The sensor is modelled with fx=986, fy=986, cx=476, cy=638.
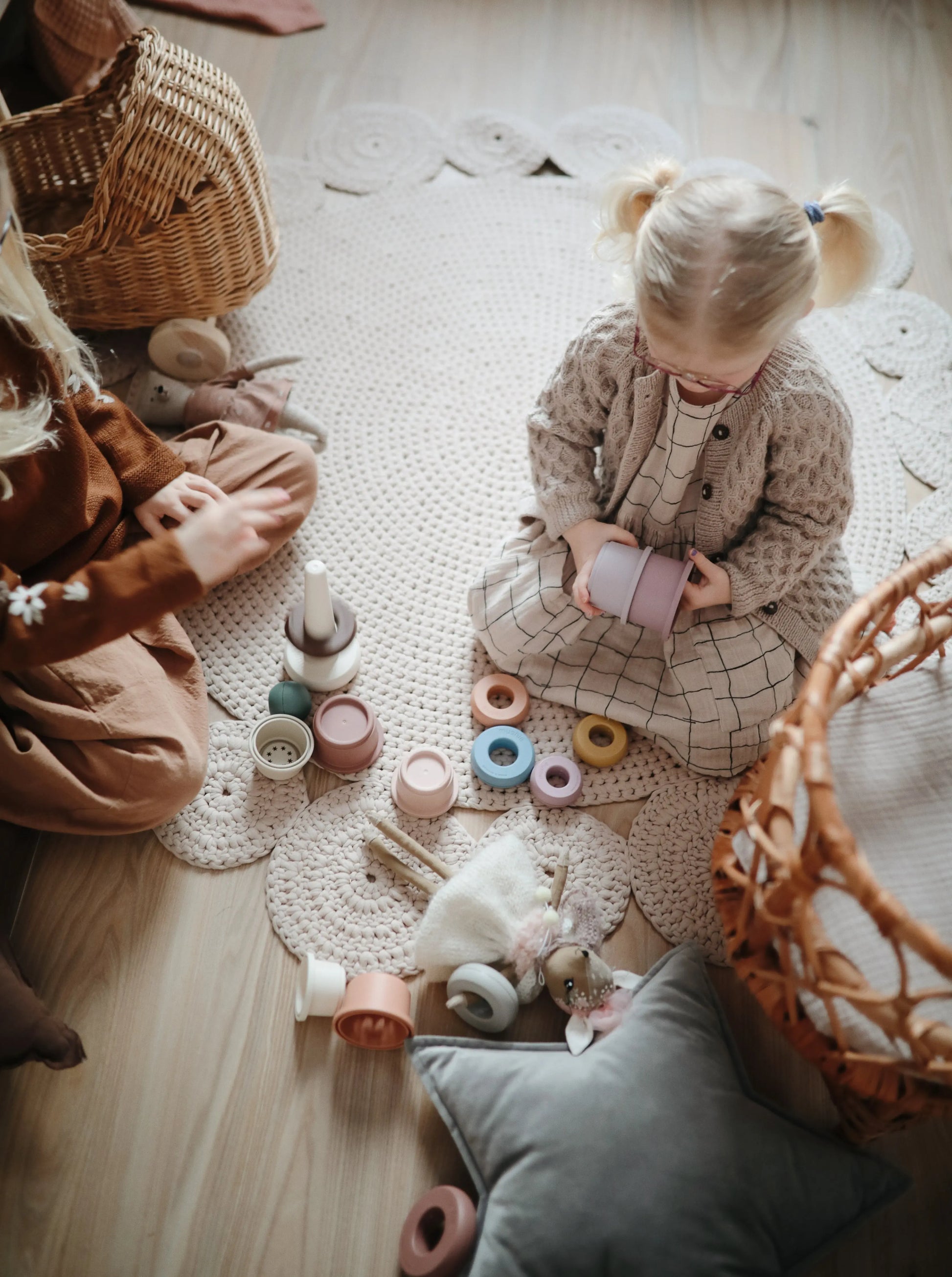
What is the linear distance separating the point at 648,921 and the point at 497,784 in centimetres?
22

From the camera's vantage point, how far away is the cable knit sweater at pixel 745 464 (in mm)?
972

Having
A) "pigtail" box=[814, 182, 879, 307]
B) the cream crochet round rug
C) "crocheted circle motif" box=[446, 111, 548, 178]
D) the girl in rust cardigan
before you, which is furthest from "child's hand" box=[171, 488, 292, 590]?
"crocheted circle motif" box=[446, 111, 548, 178]

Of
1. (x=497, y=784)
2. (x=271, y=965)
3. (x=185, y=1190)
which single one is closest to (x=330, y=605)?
(x=497, y=784)

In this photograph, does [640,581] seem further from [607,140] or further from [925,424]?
[607,140]

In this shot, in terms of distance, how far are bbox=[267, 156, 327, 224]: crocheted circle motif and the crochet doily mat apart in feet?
3.28

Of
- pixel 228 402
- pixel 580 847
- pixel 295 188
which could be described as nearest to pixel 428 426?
pixel 228 402

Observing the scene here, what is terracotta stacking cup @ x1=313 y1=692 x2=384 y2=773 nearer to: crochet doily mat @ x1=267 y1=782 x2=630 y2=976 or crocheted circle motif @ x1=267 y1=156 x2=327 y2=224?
crochet doily mat @ x1=267 y1=782 x2=630 y2=976

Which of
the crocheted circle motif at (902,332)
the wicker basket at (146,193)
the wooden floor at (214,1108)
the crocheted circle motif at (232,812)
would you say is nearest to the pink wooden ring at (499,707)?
the wooden floor at (214,1108)

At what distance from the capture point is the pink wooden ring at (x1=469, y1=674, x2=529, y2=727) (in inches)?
46.3

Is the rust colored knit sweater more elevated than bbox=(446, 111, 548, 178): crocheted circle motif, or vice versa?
bbox=(446, 111, 548, 178): crocheted circle motif

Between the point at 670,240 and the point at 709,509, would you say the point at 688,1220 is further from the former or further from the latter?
the point at 670,240

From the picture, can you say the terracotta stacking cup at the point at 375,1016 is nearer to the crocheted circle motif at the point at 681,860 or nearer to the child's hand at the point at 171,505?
the crocheted circle motif at the point at 681,860

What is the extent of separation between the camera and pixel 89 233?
4.00ft

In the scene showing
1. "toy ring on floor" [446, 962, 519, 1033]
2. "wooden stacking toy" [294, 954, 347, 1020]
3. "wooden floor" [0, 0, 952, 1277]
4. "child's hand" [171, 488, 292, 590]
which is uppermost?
"child's hand" [171, 488, 292, 590]
